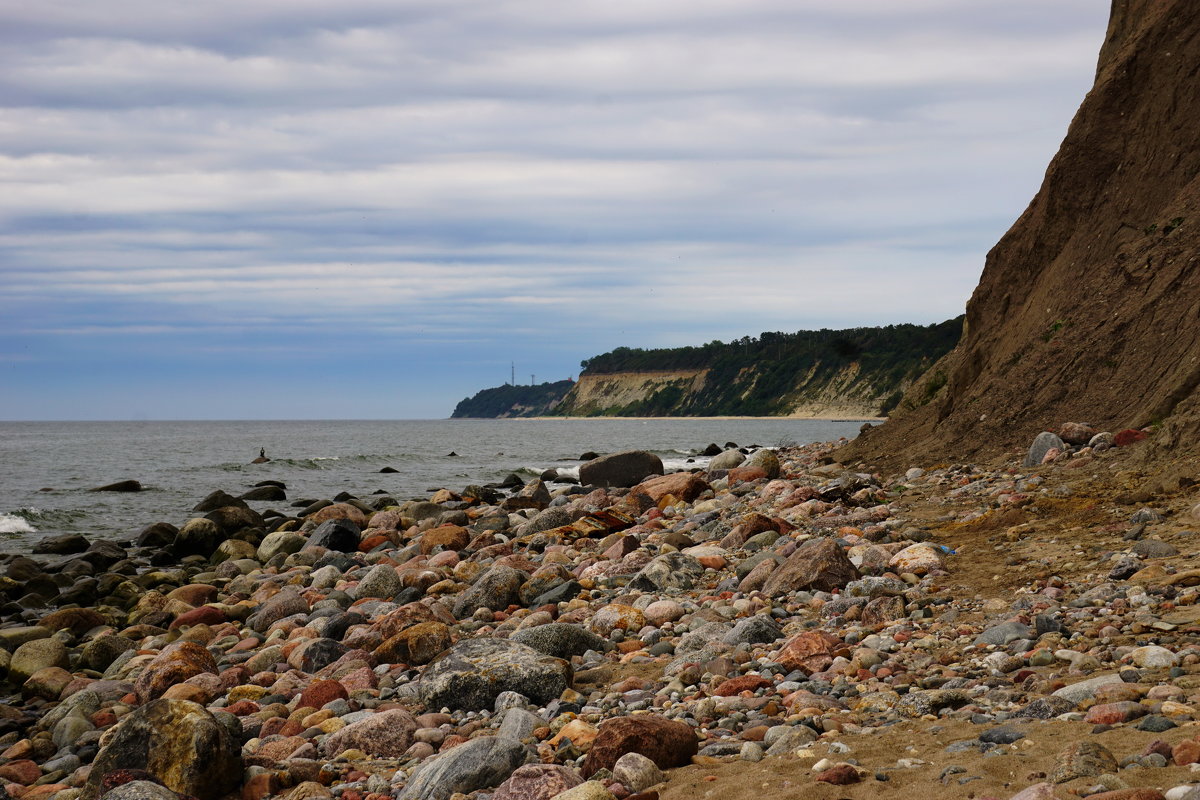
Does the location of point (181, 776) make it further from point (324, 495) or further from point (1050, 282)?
point (324, 495)

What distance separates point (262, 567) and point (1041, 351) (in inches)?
539

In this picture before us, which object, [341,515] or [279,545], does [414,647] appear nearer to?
[279,545]

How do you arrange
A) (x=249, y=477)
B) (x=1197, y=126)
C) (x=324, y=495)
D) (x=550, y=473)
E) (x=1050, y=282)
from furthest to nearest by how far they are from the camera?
1. (x=249, y=477)
2. (x=550, y=473)
3. (x=324, y=495)
4. (x=1050, y=282)
5. (x=1197, y=126)

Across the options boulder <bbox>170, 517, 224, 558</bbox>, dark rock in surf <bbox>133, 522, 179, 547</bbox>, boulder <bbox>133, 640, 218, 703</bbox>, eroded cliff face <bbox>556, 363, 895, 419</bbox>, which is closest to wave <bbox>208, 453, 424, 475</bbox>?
dark rock in surf <bbox>133, 522, 179, 547</bbox>

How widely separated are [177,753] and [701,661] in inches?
148

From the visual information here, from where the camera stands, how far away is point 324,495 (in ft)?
101

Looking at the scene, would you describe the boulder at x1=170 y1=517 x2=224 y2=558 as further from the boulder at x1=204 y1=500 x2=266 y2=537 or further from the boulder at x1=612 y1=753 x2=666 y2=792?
the boulder at x1=612 y1=753 x2=666 y2=792

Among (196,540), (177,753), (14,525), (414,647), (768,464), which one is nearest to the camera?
(177,753)

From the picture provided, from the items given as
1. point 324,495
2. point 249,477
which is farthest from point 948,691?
point 249,477

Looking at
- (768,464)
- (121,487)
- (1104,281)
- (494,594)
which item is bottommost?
(121,487)

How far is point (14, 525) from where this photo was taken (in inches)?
926

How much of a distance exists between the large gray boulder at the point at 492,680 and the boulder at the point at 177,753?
4.92 feet

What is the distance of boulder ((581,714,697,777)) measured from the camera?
5301 millimetres

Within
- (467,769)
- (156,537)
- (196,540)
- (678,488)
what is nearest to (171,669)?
(467,769)
